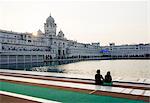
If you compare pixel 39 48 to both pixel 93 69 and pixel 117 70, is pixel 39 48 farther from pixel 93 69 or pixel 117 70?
pixel 117 70

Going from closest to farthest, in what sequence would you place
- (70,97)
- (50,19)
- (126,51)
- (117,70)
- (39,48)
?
(70,97)
(117,70)
(39,48)
(50,19)
(126,51)

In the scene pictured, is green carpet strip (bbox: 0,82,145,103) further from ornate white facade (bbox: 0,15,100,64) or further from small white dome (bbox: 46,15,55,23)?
small white dome (bbox: 46,15,55,23)

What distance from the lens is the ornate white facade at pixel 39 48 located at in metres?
36.1

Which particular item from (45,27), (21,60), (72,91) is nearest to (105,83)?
(72,91)

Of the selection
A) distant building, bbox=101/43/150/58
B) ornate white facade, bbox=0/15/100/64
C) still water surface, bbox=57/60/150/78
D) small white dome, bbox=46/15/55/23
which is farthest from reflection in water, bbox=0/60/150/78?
distant building, bbox=101/43/150/58

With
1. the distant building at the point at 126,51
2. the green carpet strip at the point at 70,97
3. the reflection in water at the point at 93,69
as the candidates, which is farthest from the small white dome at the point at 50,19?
the green carpet strip at the point at 70,97

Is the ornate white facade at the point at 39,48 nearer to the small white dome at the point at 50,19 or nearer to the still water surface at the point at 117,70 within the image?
the small white dome at the point at 50,19

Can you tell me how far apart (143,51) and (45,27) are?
1783 inches

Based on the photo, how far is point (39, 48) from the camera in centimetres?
4866

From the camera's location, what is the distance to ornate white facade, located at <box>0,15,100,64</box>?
36.1 m

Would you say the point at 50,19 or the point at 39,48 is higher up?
the point at 50,19

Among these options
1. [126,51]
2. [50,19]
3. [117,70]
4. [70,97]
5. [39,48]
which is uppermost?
[50,19]

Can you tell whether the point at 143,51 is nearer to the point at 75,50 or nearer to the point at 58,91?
the point at 75,50

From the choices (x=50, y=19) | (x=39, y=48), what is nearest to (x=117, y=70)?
(x=39, y=48)
